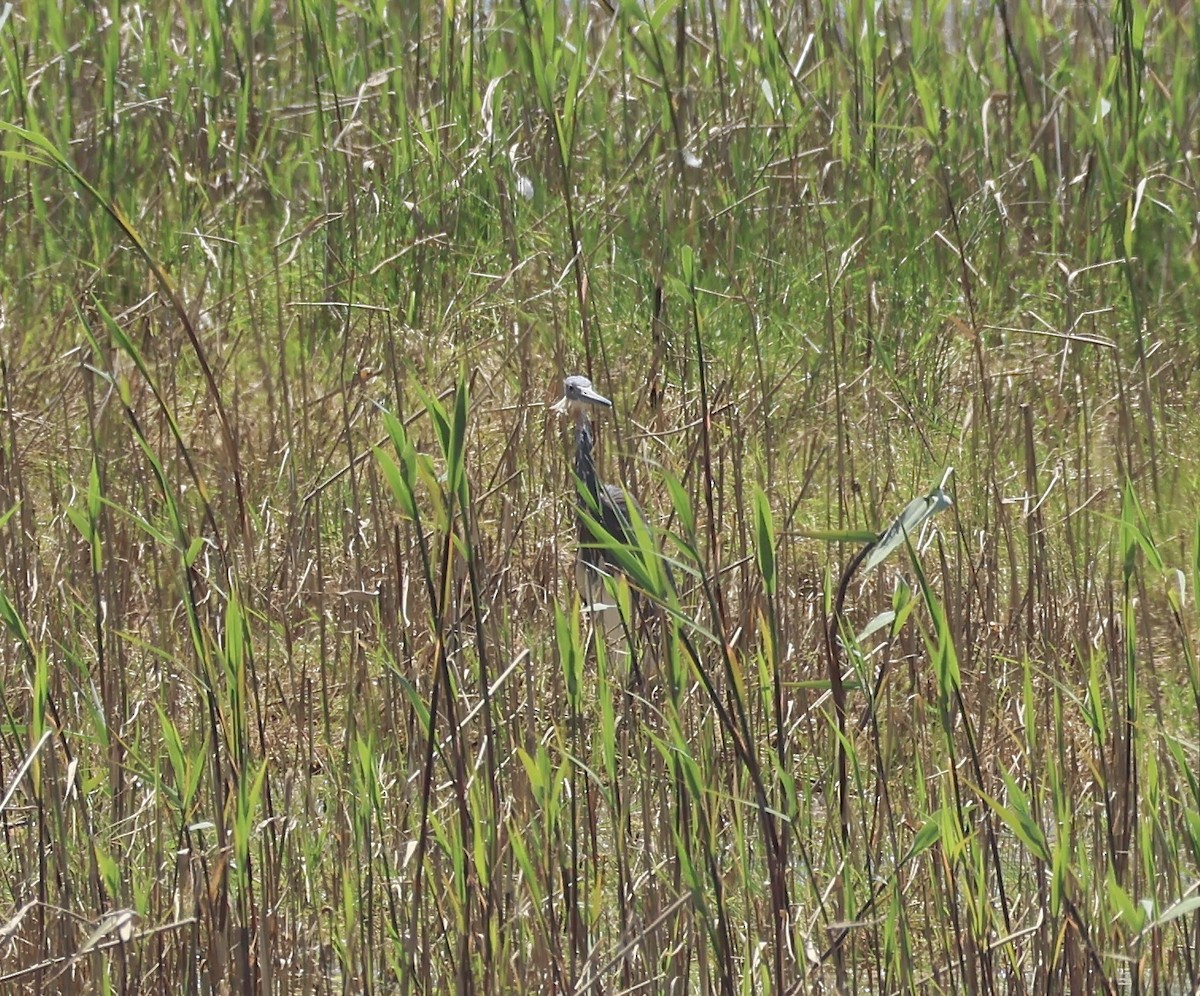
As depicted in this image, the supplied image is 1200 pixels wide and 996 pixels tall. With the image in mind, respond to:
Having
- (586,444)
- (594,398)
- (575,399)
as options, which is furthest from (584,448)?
(594,398)

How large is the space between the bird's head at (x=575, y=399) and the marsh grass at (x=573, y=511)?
8cm

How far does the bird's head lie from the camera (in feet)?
7.91

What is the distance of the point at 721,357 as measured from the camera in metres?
3.12

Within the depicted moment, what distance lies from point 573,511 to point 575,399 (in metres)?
0.18

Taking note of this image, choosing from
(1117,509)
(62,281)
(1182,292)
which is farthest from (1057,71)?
(62,281)

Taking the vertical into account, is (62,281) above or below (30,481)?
above

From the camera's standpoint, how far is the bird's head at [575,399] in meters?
2.41

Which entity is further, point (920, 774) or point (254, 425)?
point (254, 425)

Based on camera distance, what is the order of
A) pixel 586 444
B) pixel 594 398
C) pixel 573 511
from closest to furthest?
pixel 594 398, pixel 573 511, pixel 586 444

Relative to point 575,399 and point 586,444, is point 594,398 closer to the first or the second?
point 575,399

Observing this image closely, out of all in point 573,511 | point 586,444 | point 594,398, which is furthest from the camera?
point 586,444

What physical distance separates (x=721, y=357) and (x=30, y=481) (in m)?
1.26

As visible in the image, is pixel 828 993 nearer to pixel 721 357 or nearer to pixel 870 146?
pixel 721 357

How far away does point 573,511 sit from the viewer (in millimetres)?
2473
